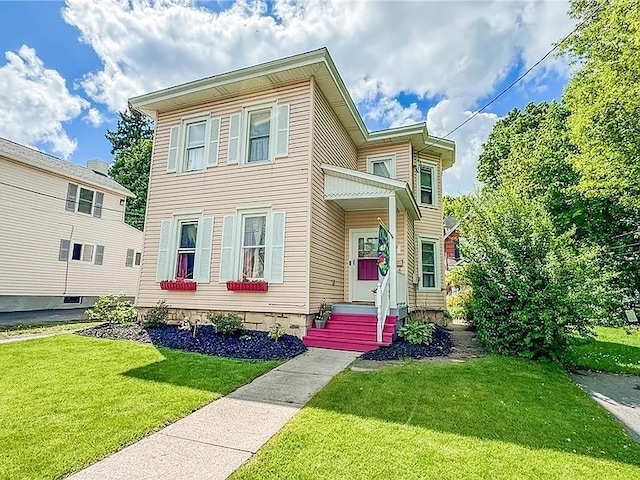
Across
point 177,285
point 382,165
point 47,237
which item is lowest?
point 177,285

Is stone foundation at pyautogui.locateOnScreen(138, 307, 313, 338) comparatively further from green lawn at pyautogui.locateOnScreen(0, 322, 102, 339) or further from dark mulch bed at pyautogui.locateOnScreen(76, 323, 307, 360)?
green lawn at pyautogui.locateOnScreen(0, 322, 102, 339)

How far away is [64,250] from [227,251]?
460 inches

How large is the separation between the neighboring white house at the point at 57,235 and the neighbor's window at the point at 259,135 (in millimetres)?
10970

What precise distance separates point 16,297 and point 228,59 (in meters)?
13.2

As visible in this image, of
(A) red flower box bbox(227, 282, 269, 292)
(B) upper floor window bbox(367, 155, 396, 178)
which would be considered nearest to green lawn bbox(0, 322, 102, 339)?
(A) red flower box bbox(227, 282, 269, 292)

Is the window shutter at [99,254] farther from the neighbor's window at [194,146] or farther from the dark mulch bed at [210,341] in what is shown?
the neighbor's window at [194,146]

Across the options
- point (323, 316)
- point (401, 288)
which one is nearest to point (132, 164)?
point (323, 316)

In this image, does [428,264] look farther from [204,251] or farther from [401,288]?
[204,251]

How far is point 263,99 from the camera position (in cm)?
912

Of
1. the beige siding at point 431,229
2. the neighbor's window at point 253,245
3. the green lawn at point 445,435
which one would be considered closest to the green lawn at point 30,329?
the neighbor's window at point 253,245

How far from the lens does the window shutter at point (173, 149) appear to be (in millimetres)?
9995

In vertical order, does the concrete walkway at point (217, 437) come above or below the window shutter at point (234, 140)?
below

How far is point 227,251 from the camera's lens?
28.8 feet

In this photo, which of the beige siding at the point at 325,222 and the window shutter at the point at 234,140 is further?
the window shutter at the point at 234,140
